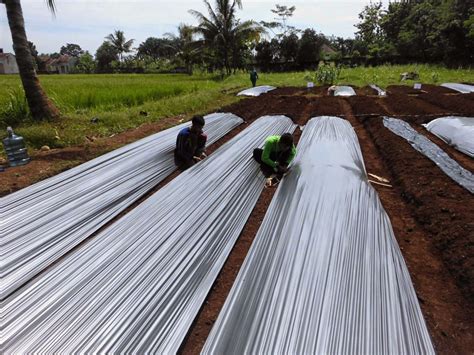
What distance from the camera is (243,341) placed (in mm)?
1925

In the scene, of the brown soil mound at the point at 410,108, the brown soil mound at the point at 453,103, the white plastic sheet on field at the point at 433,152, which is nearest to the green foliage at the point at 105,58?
the brown soil mound at the point at 410,108

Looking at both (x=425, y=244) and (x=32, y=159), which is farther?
(x=32, y=159)

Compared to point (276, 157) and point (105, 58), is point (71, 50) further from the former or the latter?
point (276, 157)

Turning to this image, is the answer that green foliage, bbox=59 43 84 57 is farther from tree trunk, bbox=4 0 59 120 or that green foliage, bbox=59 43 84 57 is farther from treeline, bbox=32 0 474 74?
tree trunk, bbox=4 0 59 120

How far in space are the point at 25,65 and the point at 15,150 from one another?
2.68m

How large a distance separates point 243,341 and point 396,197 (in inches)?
127

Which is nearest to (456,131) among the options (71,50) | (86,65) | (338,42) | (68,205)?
(68,205)

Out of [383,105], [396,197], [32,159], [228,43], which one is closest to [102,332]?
[396,197]

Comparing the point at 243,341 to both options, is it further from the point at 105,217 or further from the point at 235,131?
the point at 235,131

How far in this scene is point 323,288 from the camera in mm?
2285

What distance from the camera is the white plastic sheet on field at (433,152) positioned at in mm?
4336

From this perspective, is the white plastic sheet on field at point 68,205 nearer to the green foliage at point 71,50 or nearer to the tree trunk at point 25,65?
the tree trunk at point 25,65

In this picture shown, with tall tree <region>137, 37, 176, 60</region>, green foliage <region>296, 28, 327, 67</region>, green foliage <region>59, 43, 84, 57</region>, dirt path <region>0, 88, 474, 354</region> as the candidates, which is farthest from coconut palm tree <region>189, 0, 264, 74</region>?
green foliage <region>59, 43, 84, 57</region>

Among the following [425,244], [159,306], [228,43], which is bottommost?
[425,244]
